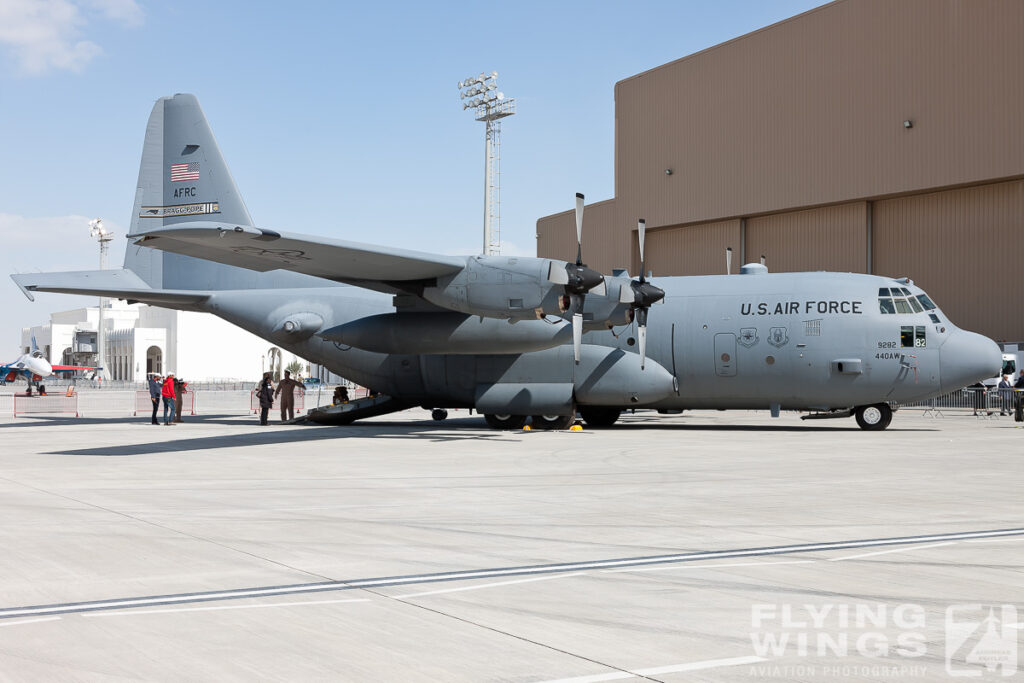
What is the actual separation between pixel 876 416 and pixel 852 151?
25.1 m

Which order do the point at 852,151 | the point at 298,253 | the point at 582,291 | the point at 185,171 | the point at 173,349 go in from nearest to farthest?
the point at 298,253 → the point at 582,291 → the point at 185,171 → the point at 852,151 → the point at 173,349

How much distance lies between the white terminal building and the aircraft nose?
8453 centimetres

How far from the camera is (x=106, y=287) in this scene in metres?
23.0

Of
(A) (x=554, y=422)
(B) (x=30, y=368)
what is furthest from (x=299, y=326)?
(B) (x=30, y=368)

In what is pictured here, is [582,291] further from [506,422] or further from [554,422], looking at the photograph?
[506,422]

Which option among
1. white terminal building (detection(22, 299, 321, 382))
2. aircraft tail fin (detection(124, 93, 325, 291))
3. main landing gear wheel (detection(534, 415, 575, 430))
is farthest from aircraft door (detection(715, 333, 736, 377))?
white terminal building (detection(22, 299, 321, 382))

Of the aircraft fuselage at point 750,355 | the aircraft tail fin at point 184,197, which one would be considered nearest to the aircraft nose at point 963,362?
the aircraft fuselage at point 750,355

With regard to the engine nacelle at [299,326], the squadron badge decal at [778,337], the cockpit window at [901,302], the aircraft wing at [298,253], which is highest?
the aircraft wing at [298,253]

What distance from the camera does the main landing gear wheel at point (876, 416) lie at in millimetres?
21688

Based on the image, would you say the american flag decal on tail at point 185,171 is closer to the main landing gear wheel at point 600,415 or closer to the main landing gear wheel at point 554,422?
the main landing gear wheel at point 554,422

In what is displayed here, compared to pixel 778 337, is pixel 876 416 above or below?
below

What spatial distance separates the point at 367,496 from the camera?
10656mm

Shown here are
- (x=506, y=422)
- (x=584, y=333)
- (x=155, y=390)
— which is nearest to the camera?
(x=584, y=333)

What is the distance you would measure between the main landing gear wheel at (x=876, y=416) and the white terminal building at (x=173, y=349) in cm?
8266
